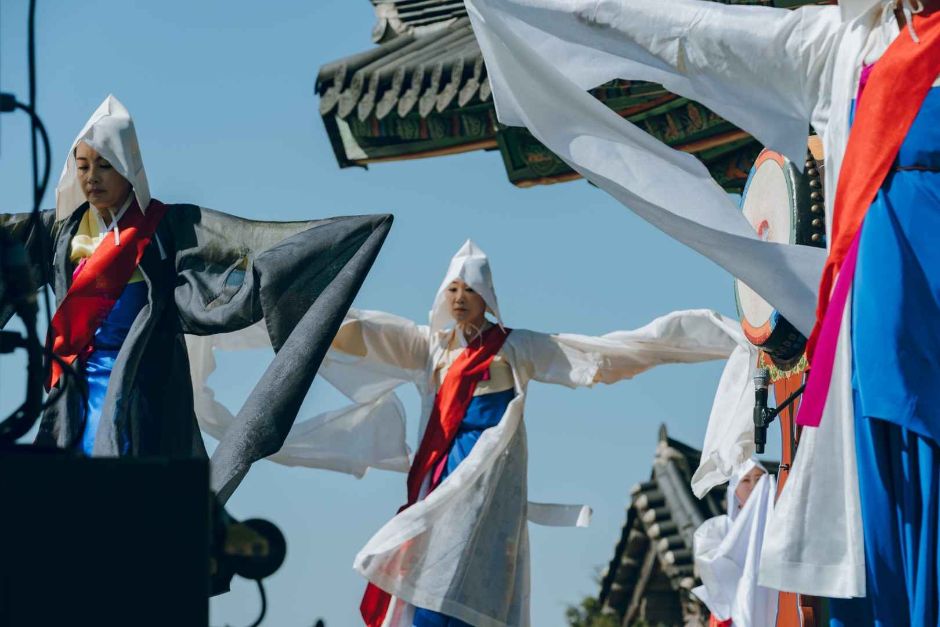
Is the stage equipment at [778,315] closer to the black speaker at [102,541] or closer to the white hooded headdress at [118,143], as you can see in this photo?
the white hooded headdress at [118,143]

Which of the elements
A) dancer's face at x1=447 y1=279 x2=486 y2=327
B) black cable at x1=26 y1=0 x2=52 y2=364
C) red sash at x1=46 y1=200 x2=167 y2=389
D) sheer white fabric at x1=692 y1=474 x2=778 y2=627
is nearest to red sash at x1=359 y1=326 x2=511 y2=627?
dancer's face at x1=447 y1=279 x2=486 y2=327

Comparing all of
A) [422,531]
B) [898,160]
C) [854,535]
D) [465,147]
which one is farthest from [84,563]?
[465,147]

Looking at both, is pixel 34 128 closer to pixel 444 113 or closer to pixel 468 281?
pixel 468 281

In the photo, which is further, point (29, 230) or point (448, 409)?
point (448, 409)

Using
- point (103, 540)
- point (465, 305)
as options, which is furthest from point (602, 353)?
point (103, 540)

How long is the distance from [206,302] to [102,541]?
102 inches

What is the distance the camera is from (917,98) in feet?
12.2

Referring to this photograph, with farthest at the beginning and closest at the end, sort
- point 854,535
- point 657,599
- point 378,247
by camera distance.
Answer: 1. point 657,599
2. point 378,247
3. point 854,535

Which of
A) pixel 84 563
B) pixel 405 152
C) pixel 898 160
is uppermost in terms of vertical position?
pixel 405 152

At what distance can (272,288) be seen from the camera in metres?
4.89

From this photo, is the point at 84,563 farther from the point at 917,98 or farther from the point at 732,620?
the point at 732,620

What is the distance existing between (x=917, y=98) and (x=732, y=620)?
3.50m

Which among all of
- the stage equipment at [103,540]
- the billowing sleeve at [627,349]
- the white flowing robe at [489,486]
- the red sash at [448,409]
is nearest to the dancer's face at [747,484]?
the billowing sleeve at [627,349]

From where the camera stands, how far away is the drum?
562cm
